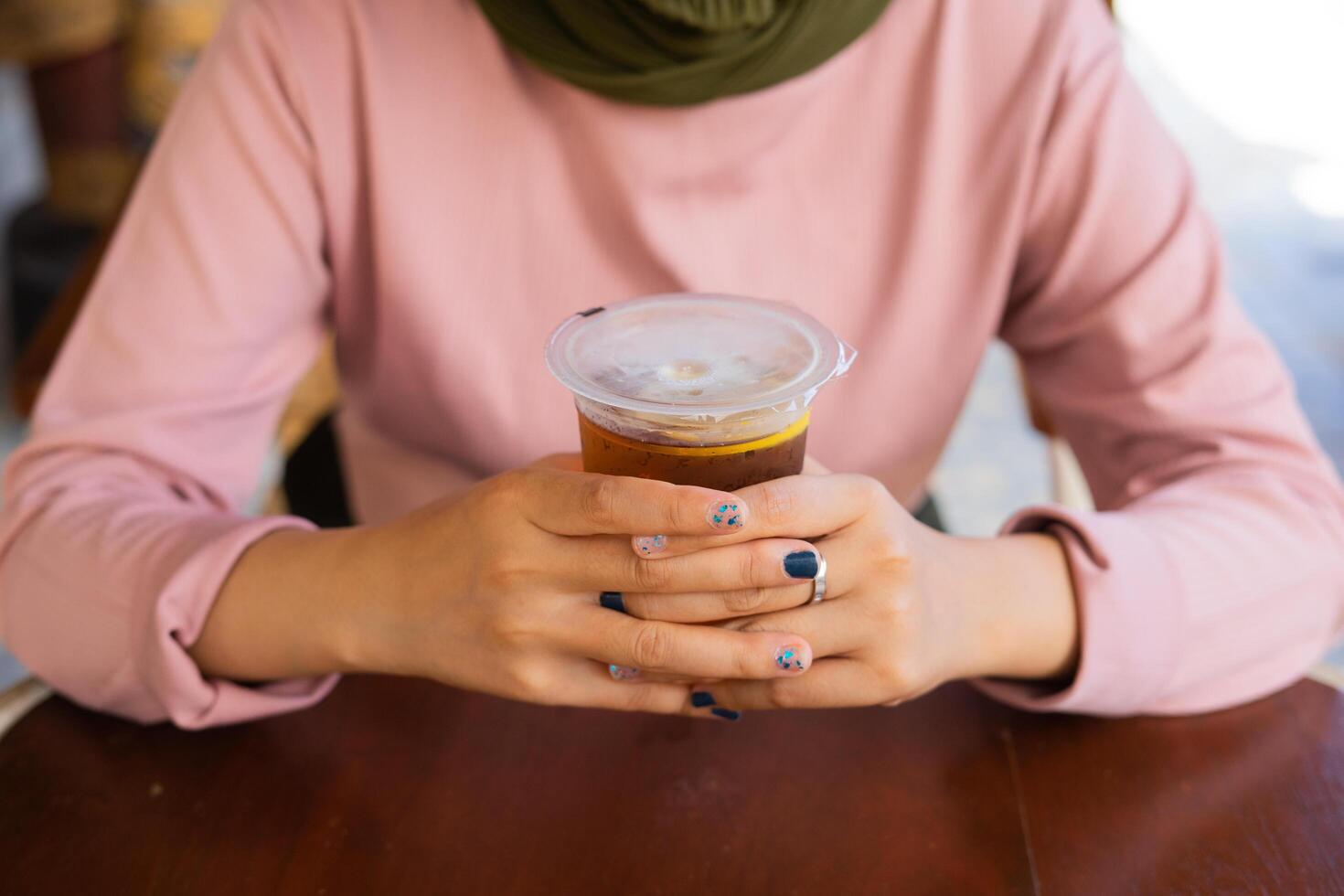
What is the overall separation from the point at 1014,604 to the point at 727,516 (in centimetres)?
31

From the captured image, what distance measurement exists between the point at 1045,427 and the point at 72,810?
1.26 metres

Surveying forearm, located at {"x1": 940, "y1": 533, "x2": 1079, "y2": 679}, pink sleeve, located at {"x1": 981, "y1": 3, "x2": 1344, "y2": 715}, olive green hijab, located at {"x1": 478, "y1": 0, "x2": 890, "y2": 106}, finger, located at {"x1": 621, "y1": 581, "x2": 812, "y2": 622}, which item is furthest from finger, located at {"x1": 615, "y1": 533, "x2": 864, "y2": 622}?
olive green hijab, located at {"x1": 478, "y1": 0, "x2": 890, "y2": 106}

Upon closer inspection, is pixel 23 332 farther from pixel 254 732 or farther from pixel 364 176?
pixel 254 732

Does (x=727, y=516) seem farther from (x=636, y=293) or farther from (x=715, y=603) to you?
(x=636, y=293)

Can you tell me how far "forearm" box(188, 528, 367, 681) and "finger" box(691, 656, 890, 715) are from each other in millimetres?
280

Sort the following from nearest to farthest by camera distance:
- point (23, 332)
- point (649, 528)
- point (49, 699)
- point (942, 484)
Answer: point (649, 528) < point (49, 699) < point (942, 484) < point (23, 332)

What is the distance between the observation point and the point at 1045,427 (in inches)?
63.6

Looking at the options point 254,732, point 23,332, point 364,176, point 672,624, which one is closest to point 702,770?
point 672,624

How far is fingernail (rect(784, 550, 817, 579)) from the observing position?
739 mm

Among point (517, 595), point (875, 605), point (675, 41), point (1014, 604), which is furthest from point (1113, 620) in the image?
point (675, 41)

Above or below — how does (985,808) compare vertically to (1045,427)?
above

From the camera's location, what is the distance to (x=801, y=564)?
743mm

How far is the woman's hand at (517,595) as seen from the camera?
2.37 feet

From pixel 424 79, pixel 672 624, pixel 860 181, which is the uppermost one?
pixel 424 79
